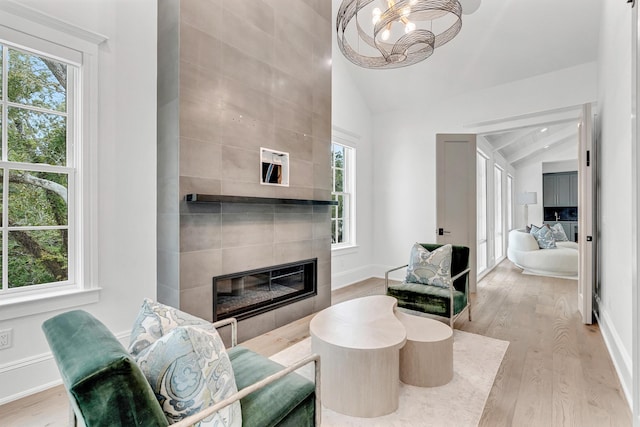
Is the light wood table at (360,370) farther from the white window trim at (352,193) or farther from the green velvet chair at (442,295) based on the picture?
the white window trim at (352,193)

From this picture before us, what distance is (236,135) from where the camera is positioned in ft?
9.64

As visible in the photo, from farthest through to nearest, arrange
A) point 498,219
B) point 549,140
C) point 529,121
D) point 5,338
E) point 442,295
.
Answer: point 549,140
point 498,219
point 529,121
point 442,295
point 5,338

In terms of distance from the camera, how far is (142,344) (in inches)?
52.6

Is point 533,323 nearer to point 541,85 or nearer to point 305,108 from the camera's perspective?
point 541,85

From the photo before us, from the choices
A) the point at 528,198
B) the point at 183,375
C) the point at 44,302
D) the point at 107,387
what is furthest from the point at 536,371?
the point at 528,198

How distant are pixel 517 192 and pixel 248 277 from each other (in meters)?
9.45

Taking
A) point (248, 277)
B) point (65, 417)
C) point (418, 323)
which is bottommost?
point (65, 417)

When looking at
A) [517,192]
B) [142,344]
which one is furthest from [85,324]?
[517,192]

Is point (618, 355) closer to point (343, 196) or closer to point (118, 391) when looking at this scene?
point (118, 391)

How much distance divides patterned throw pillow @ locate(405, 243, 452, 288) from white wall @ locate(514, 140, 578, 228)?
7.67 m

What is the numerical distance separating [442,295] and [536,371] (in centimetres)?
91

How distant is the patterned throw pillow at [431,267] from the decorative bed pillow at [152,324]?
2524 millimetres

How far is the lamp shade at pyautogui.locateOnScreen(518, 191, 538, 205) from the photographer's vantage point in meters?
8.62

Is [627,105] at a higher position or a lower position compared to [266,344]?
higher
